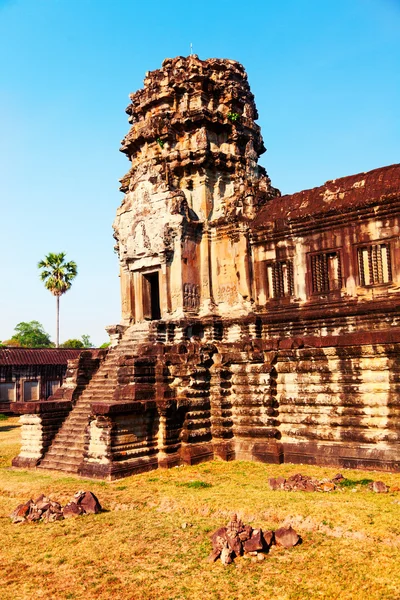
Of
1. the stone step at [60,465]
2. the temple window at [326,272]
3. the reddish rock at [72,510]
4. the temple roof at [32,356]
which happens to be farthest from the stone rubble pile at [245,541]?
the temple roof at [32,356]

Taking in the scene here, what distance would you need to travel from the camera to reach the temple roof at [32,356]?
35438 mm

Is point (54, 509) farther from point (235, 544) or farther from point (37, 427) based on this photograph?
point (37, 427)

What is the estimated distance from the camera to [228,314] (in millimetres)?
16281

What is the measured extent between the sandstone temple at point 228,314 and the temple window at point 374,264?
33 millimetres

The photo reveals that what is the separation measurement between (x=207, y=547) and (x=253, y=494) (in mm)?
2336

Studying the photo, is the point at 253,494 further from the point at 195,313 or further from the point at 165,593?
the point at 195,313

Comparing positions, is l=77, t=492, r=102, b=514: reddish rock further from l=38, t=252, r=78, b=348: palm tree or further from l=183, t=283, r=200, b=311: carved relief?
l=38, t=252, r=78, b=348: palm tree

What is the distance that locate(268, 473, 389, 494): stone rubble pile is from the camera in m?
10.2

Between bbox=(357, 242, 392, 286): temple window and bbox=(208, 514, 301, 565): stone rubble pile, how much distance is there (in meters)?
7.23

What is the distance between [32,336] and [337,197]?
245ft

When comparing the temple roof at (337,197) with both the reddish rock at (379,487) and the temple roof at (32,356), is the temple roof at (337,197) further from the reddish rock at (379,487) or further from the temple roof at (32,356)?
the temple roof at (32,356)

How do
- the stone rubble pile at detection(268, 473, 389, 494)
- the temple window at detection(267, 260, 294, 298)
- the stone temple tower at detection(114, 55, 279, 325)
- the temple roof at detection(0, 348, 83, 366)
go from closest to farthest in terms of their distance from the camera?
the stone rubble pile at detection(268, 473, 389, 494)
the temple window at detection(267, 260, 294, 298)
the stone temple tower at detection(114, 55, 279, 325)
the temple roof at detection(0, 348, 83, 366)

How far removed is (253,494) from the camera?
10477 millimetres

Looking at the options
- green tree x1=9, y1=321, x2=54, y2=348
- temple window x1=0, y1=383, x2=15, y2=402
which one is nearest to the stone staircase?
temple window x1=0, y1=383, x2=15, y2=402
